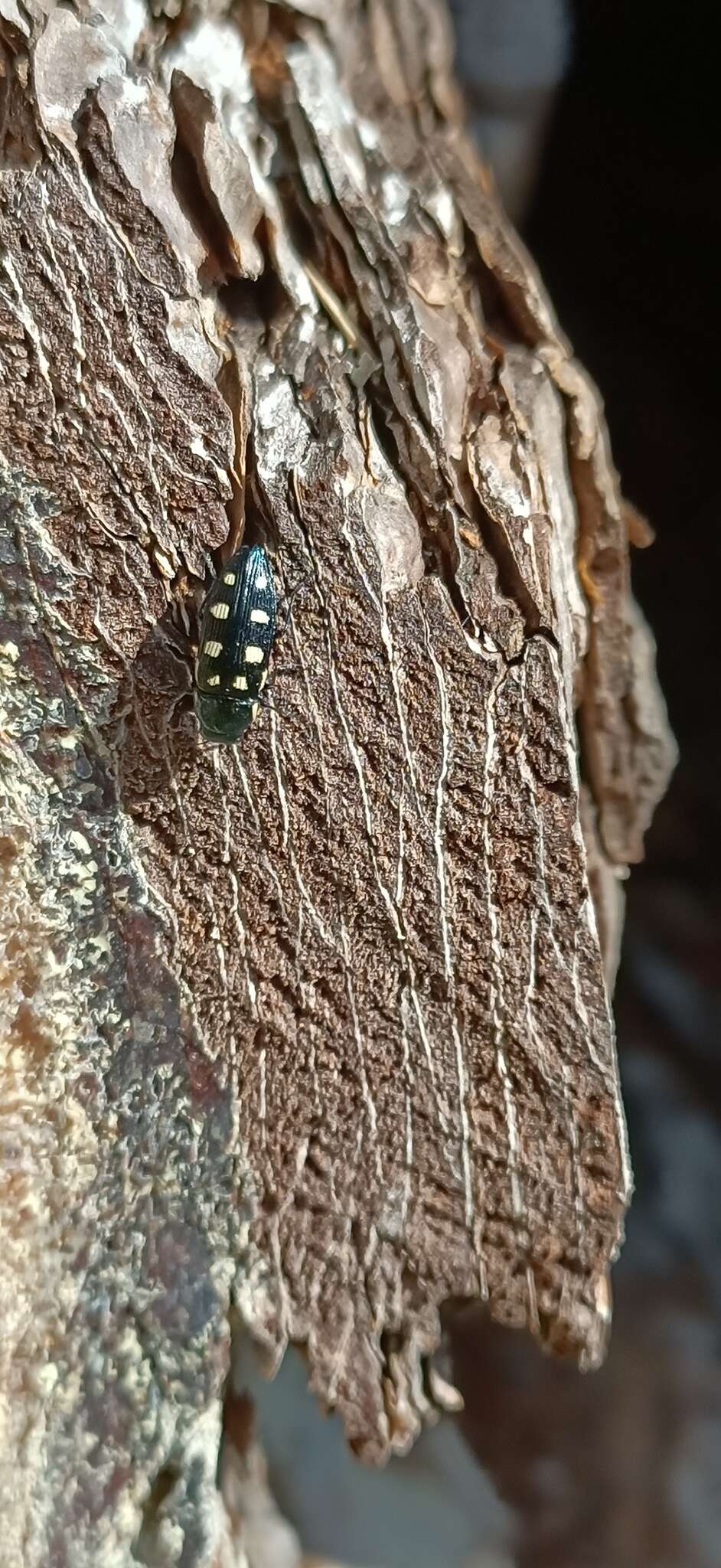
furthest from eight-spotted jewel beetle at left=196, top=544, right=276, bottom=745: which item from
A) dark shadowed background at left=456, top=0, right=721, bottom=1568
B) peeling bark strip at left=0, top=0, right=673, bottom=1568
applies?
dark shadowed background at left=456, top=0, right=721, bottom=1568

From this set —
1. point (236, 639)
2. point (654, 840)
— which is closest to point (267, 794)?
point (236, 639)

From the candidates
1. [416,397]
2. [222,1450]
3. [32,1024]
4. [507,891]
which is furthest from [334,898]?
[222,1450]

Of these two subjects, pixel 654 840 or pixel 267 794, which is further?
pixel 654 840

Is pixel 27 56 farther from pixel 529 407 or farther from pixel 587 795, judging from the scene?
pixel 587 795

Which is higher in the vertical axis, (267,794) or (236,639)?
(236,639)

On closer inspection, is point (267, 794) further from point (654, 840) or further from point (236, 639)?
point (654, 840)

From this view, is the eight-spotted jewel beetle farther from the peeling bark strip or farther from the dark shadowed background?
the dark shadowed background
